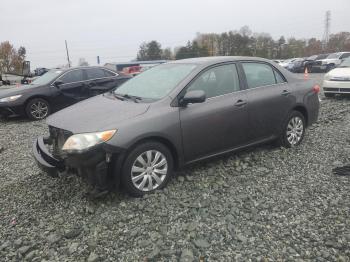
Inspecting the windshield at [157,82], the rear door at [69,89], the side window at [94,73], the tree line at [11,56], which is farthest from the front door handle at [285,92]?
the tree line at [11,56]

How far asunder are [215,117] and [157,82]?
97 centimetres

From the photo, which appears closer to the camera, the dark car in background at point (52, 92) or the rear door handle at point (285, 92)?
the rear door handle at point (285, 92)

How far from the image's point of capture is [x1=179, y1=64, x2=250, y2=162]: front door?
4227mm

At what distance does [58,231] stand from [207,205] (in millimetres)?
1609

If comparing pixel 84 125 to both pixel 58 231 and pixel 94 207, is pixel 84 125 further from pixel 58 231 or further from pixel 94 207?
pixel 58 231

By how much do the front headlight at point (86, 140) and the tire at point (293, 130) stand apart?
3.06 meters

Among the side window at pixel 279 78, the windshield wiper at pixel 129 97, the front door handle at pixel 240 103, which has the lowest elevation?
the front door handle at pixel 240 103

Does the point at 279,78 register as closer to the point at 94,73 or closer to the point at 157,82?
the point at 157,82

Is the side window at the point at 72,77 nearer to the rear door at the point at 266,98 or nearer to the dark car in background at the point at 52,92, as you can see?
the dark car in background at the point at 52,92

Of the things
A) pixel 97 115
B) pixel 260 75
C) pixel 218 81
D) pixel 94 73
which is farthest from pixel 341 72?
pixel 97 115

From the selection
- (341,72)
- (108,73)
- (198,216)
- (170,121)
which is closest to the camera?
(198,216)

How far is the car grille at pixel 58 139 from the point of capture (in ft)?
12.6

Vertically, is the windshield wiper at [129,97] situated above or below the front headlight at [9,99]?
above

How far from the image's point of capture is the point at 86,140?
3.59 meters
